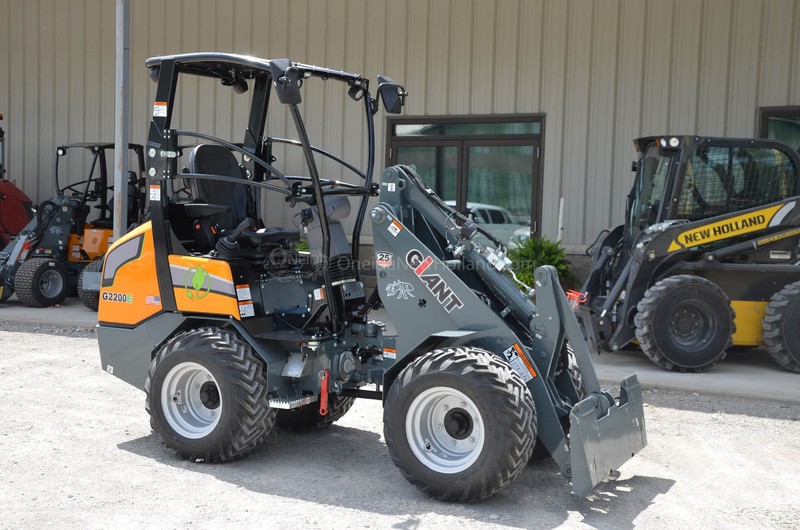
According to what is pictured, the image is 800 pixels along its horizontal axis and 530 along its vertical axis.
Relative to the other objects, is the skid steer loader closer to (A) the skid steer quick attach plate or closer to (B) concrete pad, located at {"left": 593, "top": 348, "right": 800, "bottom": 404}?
(B) concrete pad, located at {"left": 593, "top": 348, "right": 800, "bottom": 404}

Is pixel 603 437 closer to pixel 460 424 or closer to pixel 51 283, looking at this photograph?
pixel 460 424

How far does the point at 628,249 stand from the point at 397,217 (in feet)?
17.0

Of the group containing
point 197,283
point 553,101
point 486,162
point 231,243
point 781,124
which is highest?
point 553,101

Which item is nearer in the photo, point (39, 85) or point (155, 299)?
point (155, 299)

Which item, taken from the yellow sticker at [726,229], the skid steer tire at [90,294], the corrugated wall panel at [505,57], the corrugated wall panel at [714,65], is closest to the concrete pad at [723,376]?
the yellow sticker at [726,229]

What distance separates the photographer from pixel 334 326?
5.79 meters

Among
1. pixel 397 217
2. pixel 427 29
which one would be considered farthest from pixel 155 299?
pixel 427 29

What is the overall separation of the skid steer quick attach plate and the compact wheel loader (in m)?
9.45

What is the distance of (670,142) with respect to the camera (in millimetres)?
9547

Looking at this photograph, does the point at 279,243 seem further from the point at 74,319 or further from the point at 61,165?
the point at 61,165

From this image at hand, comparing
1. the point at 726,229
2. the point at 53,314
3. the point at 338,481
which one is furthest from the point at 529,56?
the point at 338,481

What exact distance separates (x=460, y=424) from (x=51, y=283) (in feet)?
33.3

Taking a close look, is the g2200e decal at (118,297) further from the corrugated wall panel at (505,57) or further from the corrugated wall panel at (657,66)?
the corrugated wall panel at (657,66)

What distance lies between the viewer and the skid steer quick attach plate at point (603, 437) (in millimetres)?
4664
